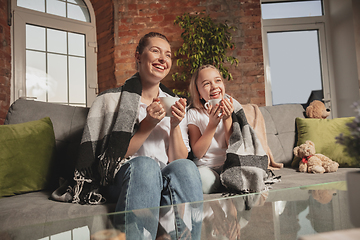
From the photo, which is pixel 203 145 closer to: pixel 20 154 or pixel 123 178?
pixel 123 178

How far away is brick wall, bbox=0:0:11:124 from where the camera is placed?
9.98ft

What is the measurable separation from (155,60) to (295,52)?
309 cm

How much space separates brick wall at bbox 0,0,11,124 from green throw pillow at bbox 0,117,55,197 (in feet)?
6.70

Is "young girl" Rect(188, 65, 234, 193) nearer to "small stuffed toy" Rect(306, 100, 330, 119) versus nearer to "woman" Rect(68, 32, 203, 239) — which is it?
"woman" Rect(68, 32, 203, 239)

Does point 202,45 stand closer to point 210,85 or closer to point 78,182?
point 210,85

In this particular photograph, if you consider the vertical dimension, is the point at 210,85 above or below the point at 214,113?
above

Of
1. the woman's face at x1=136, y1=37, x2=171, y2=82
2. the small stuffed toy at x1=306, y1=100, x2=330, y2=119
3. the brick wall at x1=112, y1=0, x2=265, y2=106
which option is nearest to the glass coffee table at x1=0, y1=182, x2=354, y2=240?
the woman's face at x1=136, y1=37, x2=171, y2=82

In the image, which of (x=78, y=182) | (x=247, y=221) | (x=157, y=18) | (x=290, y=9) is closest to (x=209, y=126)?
(x=78, y=182)

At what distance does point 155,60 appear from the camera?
1399 millimetres

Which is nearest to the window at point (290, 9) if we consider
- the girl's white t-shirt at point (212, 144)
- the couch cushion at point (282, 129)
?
the couch cushion at point (282, 129)

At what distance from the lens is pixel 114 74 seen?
139 inches

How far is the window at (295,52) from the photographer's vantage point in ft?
12.7

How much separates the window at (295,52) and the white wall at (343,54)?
3.9 inches

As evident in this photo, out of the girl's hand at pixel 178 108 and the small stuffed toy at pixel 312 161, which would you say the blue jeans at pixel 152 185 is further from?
the small stuffed toy at pixel 312 161
